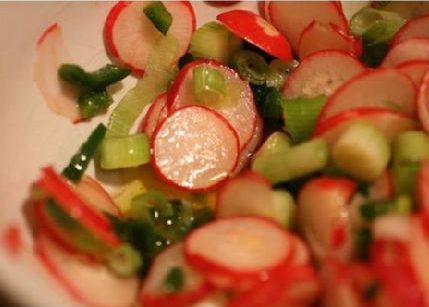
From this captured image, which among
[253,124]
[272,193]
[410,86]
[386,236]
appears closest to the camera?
[386,236]

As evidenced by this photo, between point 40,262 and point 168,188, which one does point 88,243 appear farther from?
point 168,188

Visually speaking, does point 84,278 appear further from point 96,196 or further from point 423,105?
point 423,105

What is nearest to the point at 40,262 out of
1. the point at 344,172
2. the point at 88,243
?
the point at 88,243

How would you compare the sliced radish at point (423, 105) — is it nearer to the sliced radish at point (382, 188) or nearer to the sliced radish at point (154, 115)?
the sliced radish at point (382, 188)

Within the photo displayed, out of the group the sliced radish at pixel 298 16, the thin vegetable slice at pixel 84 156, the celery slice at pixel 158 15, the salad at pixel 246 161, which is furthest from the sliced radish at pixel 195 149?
the sliced radish at pixel 298 16

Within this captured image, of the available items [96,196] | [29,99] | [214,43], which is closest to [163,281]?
[96,196]

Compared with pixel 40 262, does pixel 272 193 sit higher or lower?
lower
